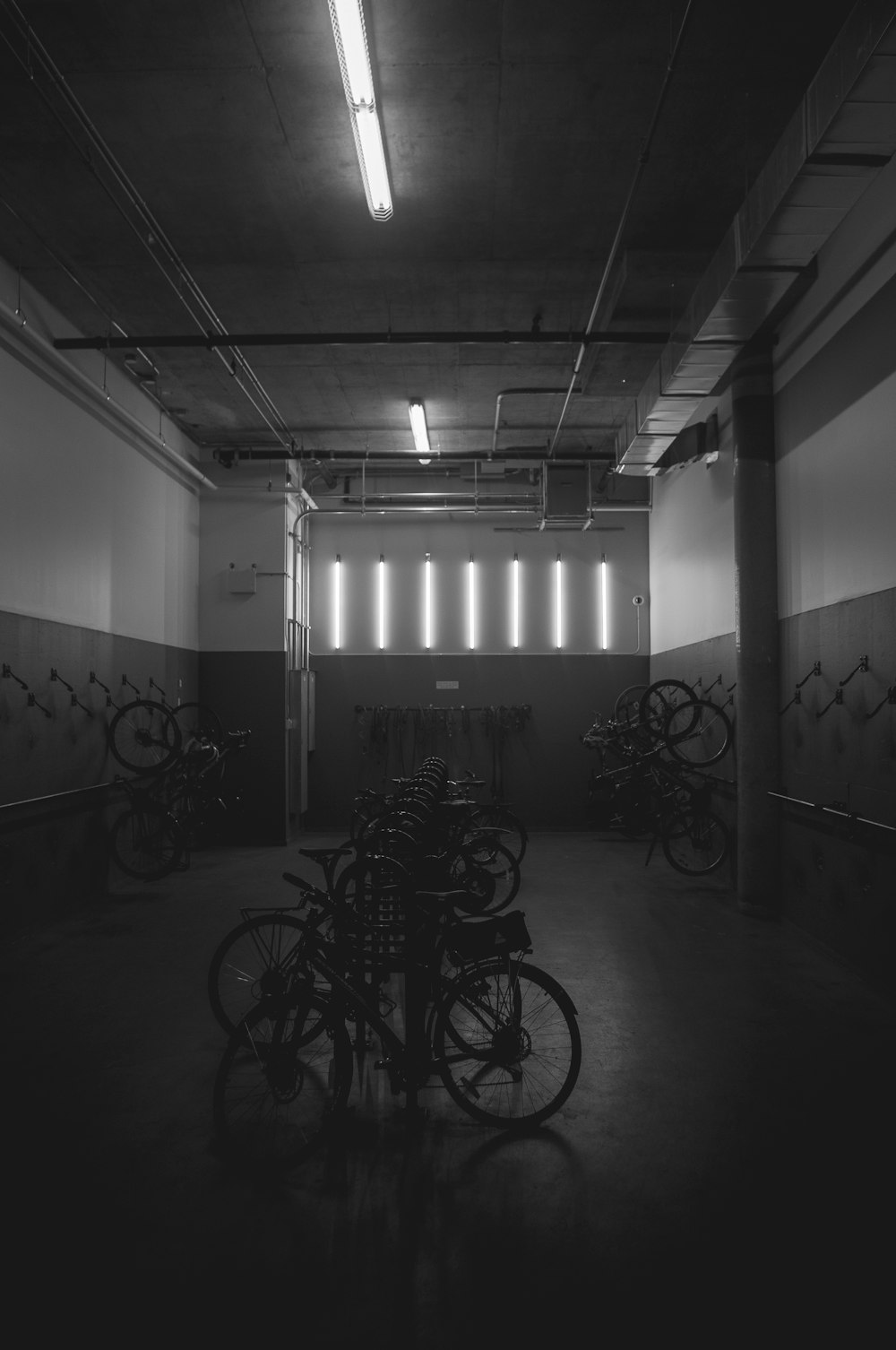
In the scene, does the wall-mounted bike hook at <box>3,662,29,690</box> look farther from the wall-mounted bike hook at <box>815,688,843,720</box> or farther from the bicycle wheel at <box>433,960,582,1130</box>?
the wall-mounted bike hook at <box>815,688,843,720</box>

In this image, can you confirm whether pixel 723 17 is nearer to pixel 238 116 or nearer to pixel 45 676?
pixel 238 116

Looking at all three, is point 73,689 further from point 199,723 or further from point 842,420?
point 842,420

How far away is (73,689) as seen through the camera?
670 centimetres

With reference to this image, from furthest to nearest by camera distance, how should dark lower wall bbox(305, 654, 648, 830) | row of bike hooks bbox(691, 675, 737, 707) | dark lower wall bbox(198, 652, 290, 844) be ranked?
dark lower wall bbox(305, 654, 648, 830) → dark lower wall bbox(198, 652, 290, 844) → row of bike hooks bbox(691, 675, 737, 707)

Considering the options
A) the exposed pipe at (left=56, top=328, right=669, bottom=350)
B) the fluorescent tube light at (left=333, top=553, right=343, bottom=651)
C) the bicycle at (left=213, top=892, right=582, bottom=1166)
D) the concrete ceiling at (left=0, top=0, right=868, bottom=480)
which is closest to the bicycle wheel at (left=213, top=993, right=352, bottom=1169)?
the bicycle at (left=213, top=892, right=582, bottom=1166)

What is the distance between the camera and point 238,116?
442 centimetres

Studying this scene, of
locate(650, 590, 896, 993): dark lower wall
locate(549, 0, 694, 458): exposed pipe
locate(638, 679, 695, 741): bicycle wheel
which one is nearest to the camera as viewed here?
locate(549, 0, 694, 458): exposed pipe

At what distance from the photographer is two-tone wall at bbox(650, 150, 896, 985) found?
4766 mm

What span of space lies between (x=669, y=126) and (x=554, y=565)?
6818mm

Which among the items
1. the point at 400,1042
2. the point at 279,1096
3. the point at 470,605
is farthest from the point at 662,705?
the point at 279,1096

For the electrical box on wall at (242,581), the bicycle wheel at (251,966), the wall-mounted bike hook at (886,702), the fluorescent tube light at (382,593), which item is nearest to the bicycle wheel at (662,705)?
the wall-mounted bike hook at (886,702)

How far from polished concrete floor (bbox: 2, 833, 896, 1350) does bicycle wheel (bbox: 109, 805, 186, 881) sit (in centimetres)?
281

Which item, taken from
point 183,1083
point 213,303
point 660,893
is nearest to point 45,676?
point 213,303

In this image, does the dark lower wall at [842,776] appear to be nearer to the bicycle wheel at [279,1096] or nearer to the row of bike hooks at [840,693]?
the row of bike hooks at [840,693]
